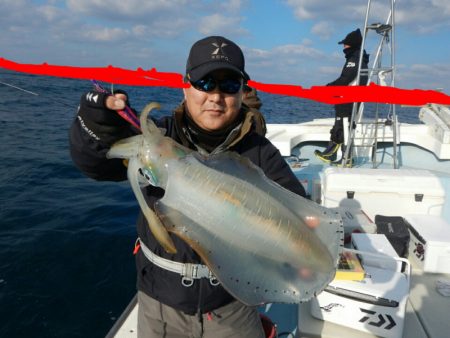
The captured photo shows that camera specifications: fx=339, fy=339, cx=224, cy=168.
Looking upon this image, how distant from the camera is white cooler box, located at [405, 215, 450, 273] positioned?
3982mm

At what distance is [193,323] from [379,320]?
6.00ft

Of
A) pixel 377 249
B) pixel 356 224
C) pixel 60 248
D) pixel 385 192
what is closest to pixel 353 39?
pixel 385 192

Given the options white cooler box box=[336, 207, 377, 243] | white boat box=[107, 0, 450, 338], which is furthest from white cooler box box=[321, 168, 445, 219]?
white cooler box box=[336, 207, 377, 243]

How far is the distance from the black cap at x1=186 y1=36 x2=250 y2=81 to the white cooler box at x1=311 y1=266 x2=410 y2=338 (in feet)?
7.36

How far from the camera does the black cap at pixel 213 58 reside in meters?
2.00

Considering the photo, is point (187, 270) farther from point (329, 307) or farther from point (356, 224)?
point (356, 224)

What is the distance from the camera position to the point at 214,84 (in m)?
2.07

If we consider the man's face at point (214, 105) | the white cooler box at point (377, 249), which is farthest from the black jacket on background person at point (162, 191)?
the white cooler box at point (377, 249)

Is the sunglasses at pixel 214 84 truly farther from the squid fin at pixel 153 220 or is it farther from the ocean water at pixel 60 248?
the ocean water at pixel 60 248

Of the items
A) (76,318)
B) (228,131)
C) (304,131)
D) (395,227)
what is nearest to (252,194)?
(228,131)

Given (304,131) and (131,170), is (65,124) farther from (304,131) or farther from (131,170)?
(131,170)

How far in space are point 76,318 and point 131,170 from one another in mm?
3788

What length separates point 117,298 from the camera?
5008 mm

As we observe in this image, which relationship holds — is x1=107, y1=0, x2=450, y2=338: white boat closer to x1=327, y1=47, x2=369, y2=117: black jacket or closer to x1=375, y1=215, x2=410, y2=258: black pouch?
x1=375, y1=215, x2=410, y2=258: black pouch
